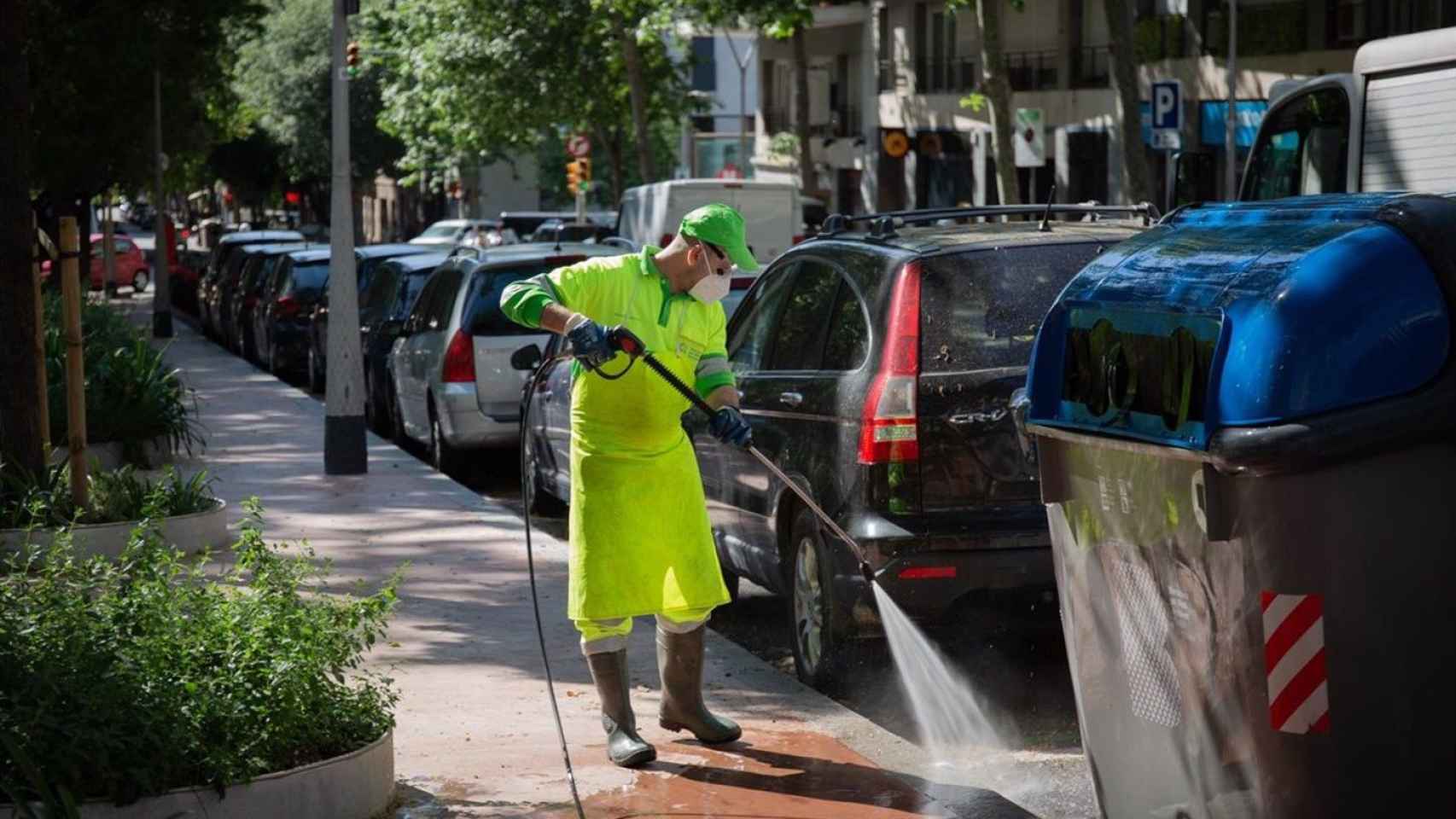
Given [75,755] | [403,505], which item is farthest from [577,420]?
[403,505]

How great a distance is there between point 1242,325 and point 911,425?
3.29 metres

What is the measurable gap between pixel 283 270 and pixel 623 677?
21.1 metres

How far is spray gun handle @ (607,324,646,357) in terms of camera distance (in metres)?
6.76

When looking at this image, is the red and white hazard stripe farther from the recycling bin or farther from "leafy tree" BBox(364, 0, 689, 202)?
"leafy tree" BBox(364, 0, 689, 202)

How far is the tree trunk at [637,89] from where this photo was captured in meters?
45.5

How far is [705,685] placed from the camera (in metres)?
8.42

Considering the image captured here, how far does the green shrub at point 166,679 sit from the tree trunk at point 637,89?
3873 centimetres

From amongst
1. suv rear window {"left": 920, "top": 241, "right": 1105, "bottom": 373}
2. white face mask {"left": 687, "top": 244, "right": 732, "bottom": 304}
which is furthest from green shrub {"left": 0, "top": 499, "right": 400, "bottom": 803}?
suv rear window {"left": 920, "top": 241, "right": 1105, "bottom": 373}

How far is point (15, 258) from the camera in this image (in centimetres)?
1099

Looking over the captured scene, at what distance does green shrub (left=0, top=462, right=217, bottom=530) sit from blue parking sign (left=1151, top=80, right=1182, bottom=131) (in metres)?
15.8

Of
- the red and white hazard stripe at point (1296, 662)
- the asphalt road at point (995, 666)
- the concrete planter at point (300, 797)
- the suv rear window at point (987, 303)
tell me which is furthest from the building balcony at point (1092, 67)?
the red and white hazard stripe at point (1296, 662)

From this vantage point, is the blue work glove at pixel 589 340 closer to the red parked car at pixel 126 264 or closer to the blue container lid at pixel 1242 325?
the blue container lid at pixel 1242 325

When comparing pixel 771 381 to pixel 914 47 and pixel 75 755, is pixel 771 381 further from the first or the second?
pixel 914 47

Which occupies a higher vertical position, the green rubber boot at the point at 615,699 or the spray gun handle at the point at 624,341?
the spray gun handle at the point at 624,341
